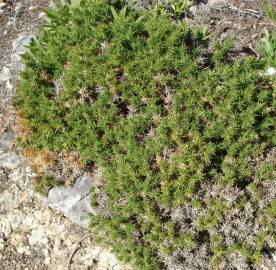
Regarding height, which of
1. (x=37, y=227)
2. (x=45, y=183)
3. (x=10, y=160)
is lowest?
(x=37, y=227)

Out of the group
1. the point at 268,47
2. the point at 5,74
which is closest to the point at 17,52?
the point at 5,74

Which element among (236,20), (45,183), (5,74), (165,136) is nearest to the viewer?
(165,136)

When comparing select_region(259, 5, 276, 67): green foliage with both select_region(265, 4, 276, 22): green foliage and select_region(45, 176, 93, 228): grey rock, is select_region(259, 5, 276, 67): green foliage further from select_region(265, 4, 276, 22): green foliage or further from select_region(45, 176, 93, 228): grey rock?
select_region(45, 176, 93, 228): grey rock

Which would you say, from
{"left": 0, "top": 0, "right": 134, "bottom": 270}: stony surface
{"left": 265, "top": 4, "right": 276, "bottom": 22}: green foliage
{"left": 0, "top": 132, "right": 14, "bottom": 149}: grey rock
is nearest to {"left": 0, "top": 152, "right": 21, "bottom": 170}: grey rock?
{"left": 0, "top": 0, "right": 134, "bottom": 270}: stony surface

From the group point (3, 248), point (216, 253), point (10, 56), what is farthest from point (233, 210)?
point (10, 56)

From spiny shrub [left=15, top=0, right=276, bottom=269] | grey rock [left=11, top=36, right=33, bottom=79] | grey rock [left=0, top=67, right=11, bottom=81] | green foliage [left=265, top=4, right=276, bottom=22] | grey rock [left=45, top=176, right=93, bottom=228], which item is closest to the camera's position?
spiny shrub [left=15, top=0, right=276, bottom=269]

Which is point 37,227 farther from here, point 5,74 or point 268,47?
point 268,47
